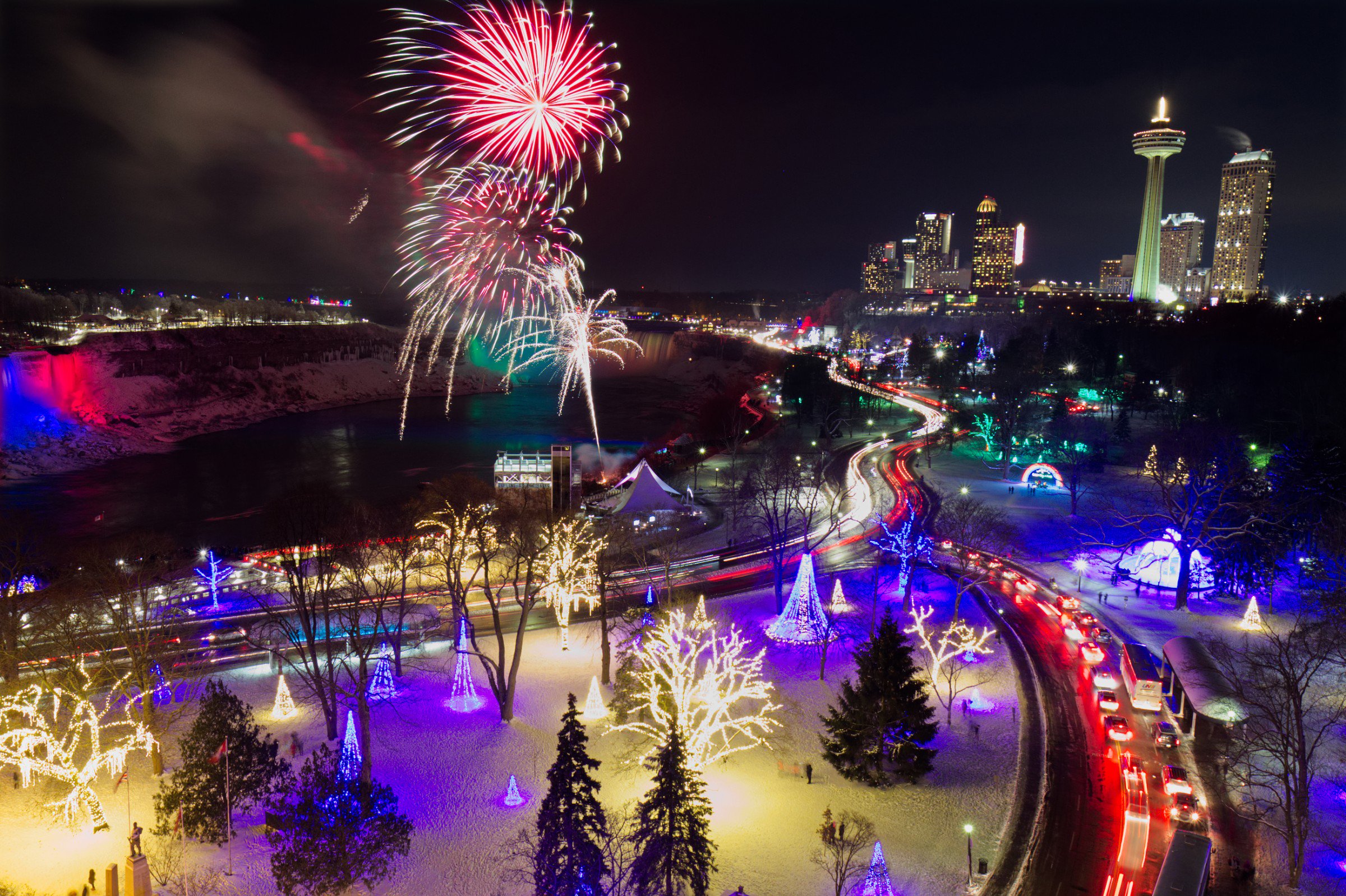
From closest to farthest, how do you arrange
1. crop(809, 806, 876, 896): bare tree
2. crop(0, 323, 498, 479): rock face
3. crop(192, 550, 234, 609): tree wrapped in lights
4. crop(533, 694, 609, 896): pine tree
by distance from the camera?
crop(533, 694, 609, 896): pine tree < crop(809, 806, 876, 896): bare tree < crop(192, 550, 234, 609): tree wrapped in lights < crop(0, 323, 498, 479): rock face

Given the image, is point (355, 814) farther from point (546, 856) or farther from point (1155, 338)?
point (1155, 338)

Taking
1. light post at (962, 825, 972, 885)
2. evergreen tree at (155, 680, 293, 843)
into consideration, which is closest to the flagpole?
evergreen tree at (155, 680, 293, 843)

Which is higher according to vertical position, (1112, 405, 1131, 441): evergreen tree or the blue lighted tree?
(1112, 405, 1131, 441): evergreen tree

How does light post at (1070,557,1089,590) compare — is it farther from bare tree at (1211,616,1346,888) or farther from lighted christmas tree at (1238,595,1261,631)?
bare tree at (1211,616,1346,888)

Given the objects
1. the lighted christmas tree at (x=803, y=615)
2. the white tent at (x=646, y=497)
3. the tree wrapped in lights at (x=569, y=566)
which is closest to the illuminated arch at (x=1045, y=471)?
the white tent at (x=646, y=497)

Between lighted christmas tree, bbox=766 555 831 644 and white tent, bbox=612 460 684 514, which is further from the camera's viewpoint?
white tent, bbox=612 460 684 514
